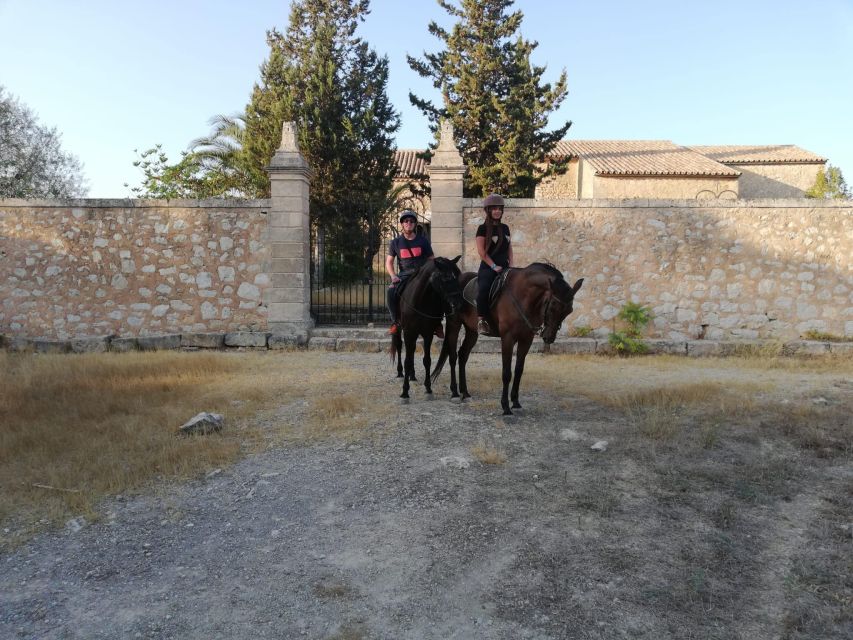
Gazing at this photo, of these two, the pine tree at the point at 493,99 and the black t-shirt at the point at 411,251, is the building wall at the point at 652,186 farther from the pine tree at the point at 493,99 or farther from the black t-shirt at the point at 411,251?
the black t-shirt at the point at 411,251

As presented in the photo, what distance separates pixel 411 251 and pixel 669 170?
63.1ft

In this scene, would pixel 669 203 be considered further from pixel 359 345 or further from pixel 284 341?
pixel 284 341

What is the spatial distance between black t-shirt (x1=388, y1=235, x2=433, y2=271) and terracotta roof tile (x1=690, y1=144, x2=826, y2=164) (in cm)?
2465

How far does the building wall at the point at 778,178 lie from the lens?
2764 cm

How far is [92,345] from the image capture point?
10.1 meters

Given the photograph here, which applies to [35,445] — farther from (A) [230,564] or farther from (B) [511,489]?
(B) [511,489]

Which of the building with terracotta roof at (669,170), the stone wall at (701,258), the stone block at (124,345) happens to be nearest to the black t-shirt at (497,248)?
the stone wall at (701,258)

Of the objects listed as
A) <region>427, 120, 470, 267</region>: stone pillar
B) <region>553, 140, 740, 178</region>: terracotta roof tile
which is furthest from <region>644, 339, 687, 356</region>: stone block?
<region>553, 140, 740, 178</region>: terracotta roof tile

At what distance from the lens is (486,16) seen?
2095 centimetres

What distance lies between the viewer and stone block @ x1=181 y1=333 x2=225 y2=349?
10234 mm

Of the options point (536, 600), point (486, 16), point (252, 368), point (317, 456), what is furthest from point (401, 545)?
point (486, 16)

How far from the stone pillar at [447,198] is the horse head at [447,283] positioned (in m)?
3.85

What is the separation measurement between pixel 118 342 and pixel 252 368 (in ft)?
10.7

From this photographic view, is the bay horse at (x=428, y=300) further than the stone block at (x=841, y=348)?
No
